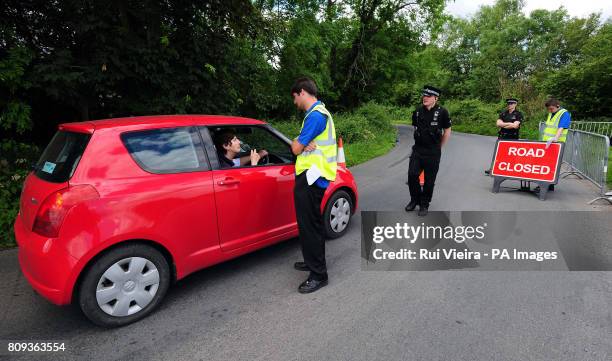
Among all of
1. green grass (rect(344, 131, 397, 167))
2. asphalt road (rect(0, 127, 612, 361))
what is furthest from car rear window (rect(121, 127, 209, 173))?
green grass (rect(344, 131, 397, 167))

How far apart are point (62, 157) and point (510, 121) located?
8.34 m

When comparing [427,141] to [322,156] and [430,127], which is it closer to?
[430,127]

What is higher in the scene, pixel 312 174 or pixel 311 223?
pixel 312 174

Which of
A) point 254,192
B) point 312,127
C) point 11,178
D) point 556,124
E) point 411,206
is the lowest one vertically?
point 411,206

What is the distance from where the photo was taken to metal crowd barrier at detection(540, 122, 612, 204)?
6.83m

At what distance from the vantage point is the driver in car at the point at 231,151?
363cm

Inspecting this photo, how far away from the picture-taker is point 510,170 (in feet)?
23.2

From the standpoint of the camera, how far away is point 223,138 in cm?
373

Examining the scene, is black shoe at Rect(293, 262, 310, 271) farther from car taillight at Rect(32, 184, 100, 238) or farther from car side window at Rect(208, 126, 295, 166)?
car taillight at Rect(32, 184, 100, 238)

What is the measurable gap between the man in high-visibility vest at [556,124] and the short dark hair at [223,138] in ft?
19.7

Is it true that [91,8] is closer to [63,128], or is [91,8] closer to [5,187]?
[5,187]

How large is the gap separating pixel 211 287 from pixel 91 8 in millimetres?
5417

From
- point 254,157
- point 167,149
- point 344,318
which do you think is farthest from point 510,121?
point 167,149

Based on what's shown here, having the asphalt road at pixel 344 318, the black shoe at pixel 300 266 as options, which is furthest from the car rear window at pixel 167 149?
the black shoe at pixel 300 266
